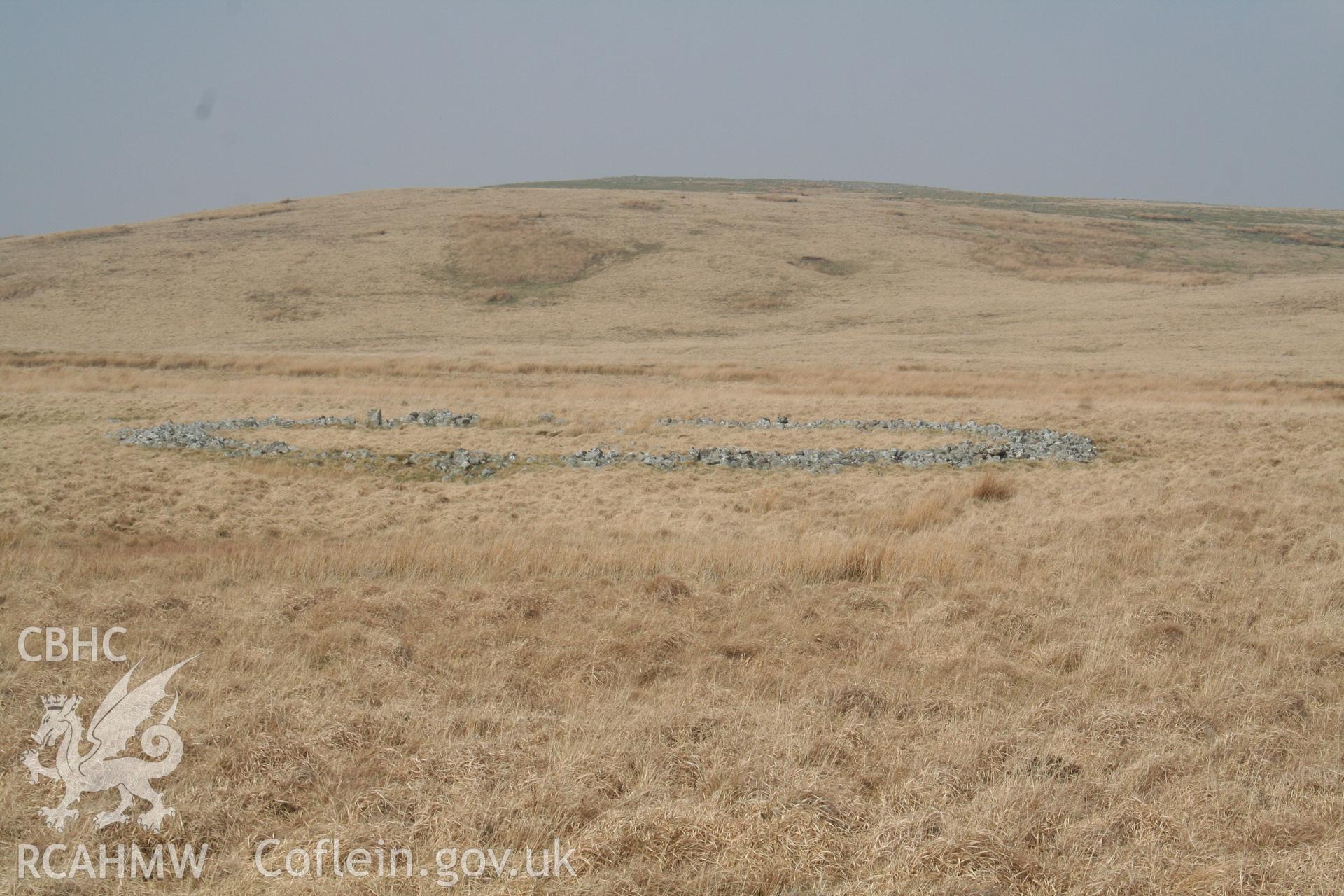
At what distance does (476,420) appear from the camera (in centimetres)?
2433

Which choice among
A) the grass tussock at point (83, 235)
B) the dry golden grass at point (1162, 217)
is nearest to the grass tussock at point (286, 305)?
the grass tussock at point (83, 235)

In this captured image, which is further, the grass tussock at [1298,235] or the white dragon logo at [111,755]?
the grass tussock at [1298,235]

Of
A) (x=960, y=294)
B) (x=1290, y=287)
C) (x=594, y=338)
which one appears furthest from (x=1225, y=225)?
(x=594, y=338)

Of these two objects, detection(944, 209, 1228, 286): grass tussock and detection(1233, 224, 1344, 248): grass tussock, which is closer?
detection(944, 209, 1228, 286): grass tussock

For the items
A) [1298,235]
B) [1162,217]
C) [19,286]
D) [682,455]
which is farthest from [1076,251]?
[19,286]

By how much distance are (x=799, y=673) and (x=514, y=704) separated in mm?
2050

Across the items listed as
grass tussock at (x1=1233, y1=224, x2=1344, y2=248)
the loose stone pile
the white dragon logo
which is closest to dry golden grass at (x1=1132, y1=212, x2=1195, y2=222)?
grass tussock at (x1=1233, y1=224, x2=1344, y2=248)

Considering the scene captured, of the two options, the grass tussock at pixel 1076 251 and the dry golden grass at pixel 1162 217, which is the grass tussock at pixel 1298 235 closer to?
the dry golden grass at pixel 1162 217

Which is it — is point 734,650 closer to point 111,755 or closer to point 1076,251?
point 111,755

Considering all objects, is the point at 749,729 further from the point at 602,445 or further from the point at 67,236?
the point at 67,236

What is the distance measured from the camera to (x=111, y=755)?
498 centimetres

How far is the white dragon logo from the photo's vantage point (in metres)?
4.55

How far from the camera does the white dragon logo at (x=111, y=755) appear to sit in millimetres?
4547

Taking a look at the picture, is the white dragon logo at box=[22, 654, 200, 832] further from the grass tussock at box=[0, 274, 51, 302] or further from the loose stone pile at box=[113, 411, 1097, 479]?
the grass tussock at box=[0, 274, 51, 302]
